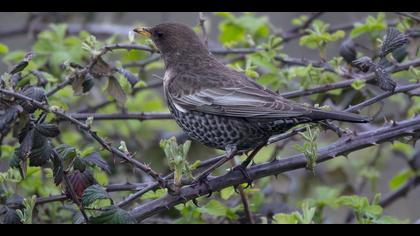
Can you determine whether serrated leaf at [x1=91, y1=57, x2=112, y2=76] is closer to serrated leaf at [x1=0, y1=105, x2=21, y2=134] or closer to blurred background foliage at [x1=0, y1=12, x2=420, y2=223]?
blurred background foliage at [x1=0, y1=12, x2=420, y2=223]

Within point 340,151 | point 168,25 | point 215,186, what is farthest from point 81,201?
point 168,25

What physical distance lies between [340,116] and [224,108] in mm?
882

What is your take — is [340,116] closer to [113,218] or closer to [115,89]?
[113,218]

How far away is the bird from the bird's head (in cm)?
4

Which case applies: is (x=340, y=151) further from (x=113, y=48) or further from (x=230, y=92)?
(x=113, y=48)

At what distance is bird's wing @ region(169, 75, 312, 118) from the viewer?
4.14 meters

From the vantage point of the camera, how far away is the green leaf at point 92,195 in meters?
3.40

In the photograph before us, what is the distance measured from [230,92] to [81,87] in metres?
0.90

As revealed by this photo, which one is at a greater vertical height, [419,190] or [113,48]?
[113,48]

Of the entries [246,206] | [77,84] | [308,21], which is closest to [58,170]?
[77,84]

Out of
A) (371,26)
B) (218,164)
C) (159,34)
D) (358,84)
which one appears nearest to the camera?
(218,164)

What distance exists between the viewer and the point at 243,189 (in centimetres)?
441

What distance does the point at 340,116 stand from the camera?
373 centimetres

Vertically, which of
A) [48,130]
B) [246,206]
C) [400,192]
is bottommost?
[400,192]
